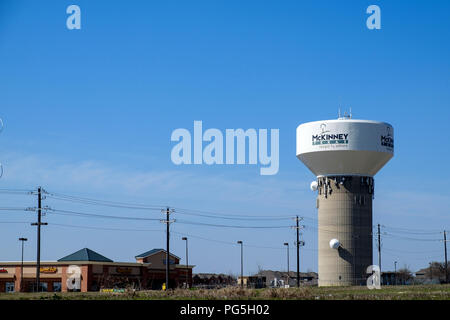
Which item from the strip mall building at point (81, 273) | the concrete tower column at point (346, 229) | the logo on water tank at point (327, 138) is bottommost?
the strip mall building at point (81, 273)

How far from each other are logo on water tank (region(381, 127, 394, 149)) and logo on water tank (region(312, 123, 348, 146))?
505 cm

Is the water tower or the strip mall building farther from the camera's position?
the strip mall building

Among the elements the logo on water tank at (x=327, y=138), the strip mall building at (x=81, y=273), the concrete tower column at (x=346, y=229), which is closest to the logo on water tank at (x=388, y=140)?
the logo on water tank at (x=327, y=138)

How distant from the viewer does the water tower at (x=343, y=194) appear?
87.6 meters

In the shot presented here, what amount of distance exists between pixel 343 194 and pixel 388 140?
8749 millimetres

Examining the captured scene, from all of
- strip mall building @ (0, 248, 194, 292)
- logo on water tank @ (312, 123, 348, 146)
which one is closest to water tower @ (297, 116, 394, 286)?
logo on water tank @ (312, 123, 348, 146)

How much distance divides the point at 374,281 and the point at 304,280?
84376 mm

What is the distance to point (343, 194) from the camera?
9088 cm

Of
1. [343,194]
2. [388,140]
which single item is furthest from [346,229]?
[388,140]

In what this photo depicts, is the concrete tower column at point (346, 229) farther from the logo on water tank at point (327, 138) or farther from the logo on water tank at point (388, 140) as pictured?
the logo on water tank at point (327, 138)

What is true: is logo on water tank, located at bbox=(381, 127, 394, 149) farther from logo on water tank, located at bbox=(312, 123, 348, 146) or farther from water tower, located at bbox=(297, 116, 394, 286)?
logo on water tank, located at bbox=(312, 123, 348, 146)

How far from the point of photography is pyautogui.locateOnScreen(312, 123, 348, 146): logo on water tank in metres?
86.1

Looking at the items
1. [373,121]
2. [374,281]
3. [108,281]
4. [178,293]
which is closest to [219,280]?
[108,281]

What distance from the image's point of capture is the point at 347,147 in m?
86.4
